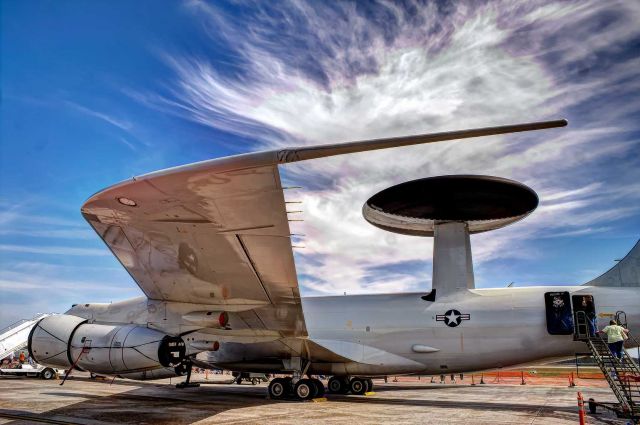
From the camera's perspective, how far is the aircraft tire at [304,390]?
57.0 feet

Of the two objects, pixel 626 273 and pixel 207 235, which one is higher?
pixel 626 273

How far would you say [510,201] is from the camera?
63.0 feet

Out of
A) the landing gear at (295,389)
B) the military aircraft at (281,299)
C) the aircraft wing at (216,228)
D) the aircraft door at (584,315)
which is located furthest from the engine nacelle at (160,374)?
the aircraft door at (584,315)

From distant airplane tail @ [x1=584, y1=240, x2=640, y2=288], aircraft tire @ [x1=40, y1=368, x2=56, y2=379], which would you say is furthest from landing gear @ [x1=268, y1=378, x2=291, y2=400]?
aircraft tire @ [x1=40, y1=368, x2=56, y2=379]

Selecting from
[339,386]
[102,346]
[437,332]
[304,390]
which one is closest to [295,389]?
[304,390]

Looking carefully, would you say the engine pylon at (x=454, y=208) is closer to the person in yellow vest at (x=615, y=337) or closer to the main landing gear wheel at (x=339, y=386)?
the person in yellow vest at (x=615, y=337)

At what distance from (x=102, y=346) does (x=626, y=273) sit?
16530mm

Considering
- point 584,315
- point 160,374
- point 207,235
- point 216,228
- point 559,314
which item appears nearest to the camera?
point 216,228

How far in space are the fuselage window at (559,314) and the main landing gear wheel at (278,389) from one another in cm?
973

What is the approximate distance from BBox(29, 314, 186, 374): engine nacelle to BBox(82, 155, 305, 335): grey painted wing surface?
1195 mm

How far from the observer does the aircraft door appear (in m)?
15.2

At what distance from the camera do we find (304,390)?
17.4 m

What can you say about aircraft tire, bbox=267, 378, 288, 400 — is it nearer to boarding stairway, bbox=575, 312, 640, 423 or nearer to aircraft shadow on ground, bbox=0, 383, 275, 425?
aircraft shadow on ground, bbox=0, 383, 275, 425

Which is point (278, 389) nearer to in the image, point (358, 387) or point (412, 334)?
point (358, 387)
